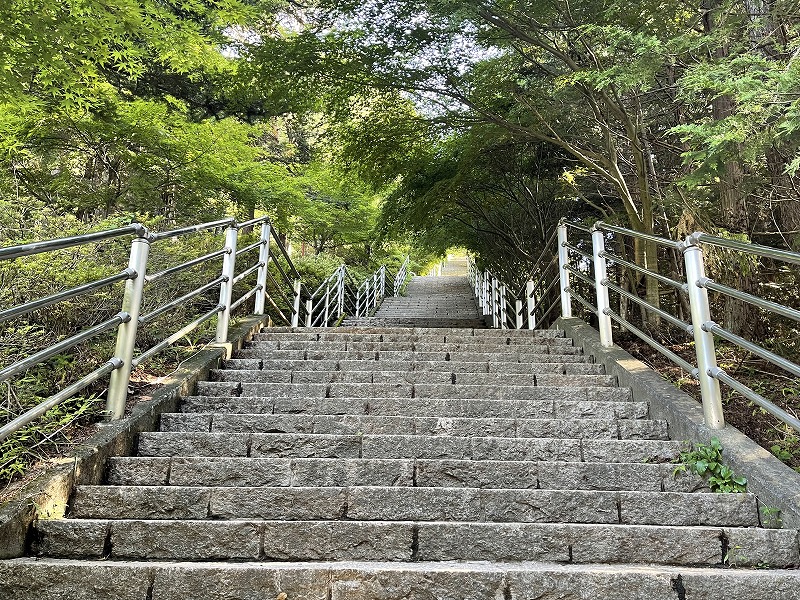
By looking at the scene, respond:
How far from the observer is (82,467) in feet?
7.88

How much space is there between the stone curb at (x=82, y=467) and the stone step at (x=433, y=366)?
0.63 metres

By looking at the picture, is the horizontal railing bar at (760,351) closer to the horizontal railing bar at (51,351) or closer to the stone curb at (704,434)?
the stone curb at (704,434)

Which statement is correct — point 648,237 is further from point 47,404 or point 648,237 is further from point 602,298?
point 47,404

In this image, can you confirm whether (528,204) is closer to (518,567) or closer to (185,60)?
(185,60)

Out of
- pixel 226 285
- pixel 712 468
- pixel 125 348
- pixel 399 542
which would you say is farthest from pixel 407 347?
pixel 399 542

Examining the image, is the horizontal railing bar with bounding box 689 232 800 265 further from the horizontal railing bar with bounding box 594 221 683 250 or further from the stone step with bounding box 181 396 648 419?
the stone step with bounding box 181 396 648 419

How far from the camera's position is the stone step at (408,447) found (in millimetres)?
2820

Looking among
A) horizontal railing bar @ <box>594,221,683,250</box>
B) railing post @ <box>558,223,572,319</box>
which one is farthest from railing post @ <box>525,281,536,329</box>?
horizontal railing bar @ <box>594,221,683,250</box>

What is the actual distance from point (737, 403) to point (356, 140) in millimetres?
5168

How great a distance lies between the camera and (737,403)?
391 centimetres

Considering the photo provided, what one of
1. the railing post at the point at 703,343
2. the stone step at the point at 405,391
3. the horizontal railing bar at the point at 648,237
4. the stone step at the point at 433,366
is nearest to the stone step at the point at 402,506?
the railing post at the point at 703,343

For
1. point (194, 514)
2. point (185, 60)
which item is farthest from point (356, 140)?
point (194, 514)

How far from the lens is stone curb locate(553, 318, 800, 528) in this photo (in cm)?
224

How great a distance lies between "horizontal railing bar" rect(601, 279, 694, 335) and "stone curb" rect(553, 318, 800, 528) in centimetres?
41
